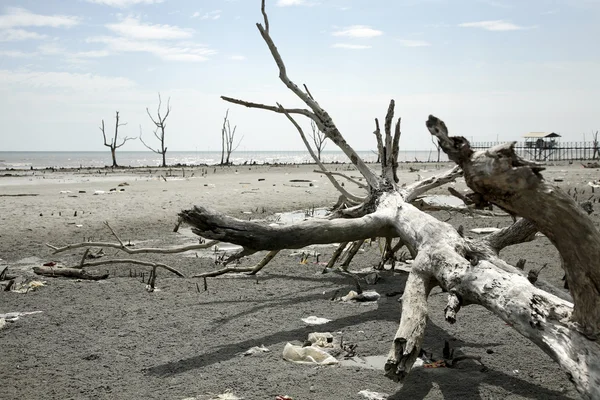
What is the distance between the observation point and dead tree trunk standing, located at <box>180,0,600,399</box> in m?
2.30

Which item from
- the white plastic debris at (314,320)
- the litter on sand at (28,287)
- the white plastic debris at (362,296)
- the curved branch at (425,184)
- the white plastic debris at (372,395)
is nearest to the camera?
the white plastic debris at (372,395)

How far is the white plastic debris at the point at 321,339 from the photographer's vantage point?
3.90 metres

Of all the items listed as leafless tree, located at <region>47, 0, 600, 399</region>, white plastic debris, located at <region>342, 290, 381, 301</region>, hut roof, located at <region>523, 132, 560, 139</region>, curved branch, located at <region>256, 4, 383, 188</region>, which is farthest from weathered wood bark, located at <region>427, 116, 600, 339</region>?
hut roof, located at <region>523, 132, 560, 139</region>

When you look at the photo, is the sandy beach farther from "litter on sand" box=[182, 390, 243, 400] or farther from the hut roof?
the hut roof

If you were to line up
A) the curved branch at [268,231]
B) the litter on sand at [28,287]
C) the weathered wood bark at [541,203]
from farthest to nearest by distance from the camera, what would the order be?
1. the litter on sand at [28,287]
2. the curved branch at [268,231]
3. the weathered wood bark at [541,203]

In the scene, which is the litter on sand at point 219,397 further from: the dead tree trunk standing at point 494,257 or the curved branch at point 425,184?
the curved branch at point 425,184

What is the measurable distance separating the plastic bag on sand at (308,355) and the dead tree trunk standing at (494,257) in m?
0.69

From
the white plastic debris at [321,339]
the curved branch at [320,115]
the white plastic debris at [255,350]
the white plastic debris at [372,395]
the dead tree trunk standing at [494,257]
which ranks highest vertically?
the curved branch at [320,115]

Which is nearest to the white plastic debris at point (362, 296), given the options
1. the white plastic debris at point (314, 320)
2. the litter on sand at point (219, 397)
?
the white plastic debris at point (314, 320)

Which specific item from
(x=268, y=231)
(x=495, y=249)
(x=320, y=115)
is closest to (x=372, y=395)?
(x=268, y=231)

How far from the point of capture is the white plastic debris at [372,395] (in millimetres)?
3078

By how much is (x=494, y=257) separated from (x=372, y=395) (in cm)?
115

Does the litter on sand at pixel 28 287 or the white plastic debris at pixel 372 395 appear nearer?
the white plastic debris at pixel 372 395

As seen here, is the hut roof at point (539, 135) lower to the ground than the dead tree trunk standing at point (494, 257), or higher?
higher
